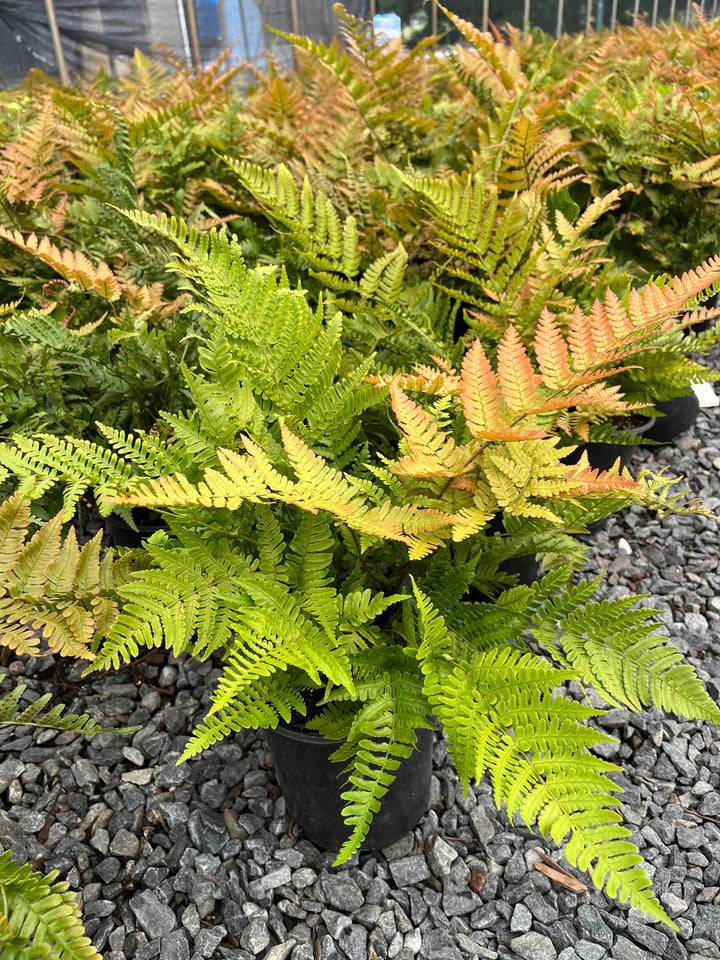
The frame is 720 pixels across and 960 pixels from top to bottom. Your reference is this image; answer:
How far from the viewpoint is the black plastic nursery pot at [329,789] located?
1.25 m

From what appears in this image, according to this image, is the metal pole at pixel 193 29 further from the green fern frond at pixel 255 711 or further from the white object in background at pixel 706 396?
the green fern frond at pixel 255 711

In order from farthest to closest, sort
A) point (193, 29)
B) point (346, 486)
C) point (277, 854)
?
point (193, 29)
point (277, 854)
point (346, 486)

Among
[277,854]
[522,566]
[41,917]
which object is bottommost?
[277,854]

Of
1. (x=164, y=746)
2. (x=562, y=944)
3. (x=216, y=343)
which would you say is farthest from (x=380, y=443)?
(x=562, y=944)

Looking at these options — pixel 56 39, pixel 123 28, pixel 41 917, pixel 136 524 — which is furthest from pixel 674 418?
pixel 123 28

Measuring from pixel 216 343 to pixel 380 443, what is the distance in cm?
47

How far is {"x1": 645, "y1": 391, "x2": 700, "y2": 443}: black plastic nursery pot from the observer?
8.75 ft

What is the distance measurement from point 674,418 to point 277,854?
210cm

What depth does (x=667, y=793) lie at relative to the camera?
1554mm

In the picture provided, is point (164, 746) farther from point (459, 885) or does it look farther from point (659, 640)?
point (659, 640)

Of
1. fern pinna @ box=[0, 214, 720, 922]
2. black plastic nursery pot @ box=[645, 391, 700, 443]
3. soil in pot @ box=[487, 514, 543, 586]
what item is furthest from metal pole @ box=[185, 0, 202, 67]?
fern pinna @ box=[0, 214, 720, 922]

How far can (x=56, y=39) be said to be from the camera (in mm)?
6680

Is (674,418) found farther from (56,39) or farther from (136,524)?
(56,39)

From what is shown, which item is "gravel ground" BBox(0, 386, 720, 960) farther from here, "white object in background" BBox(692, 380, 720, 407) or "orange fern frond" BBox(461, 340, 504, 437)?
"white object in background" BBox(692, 380, 720, 407)
